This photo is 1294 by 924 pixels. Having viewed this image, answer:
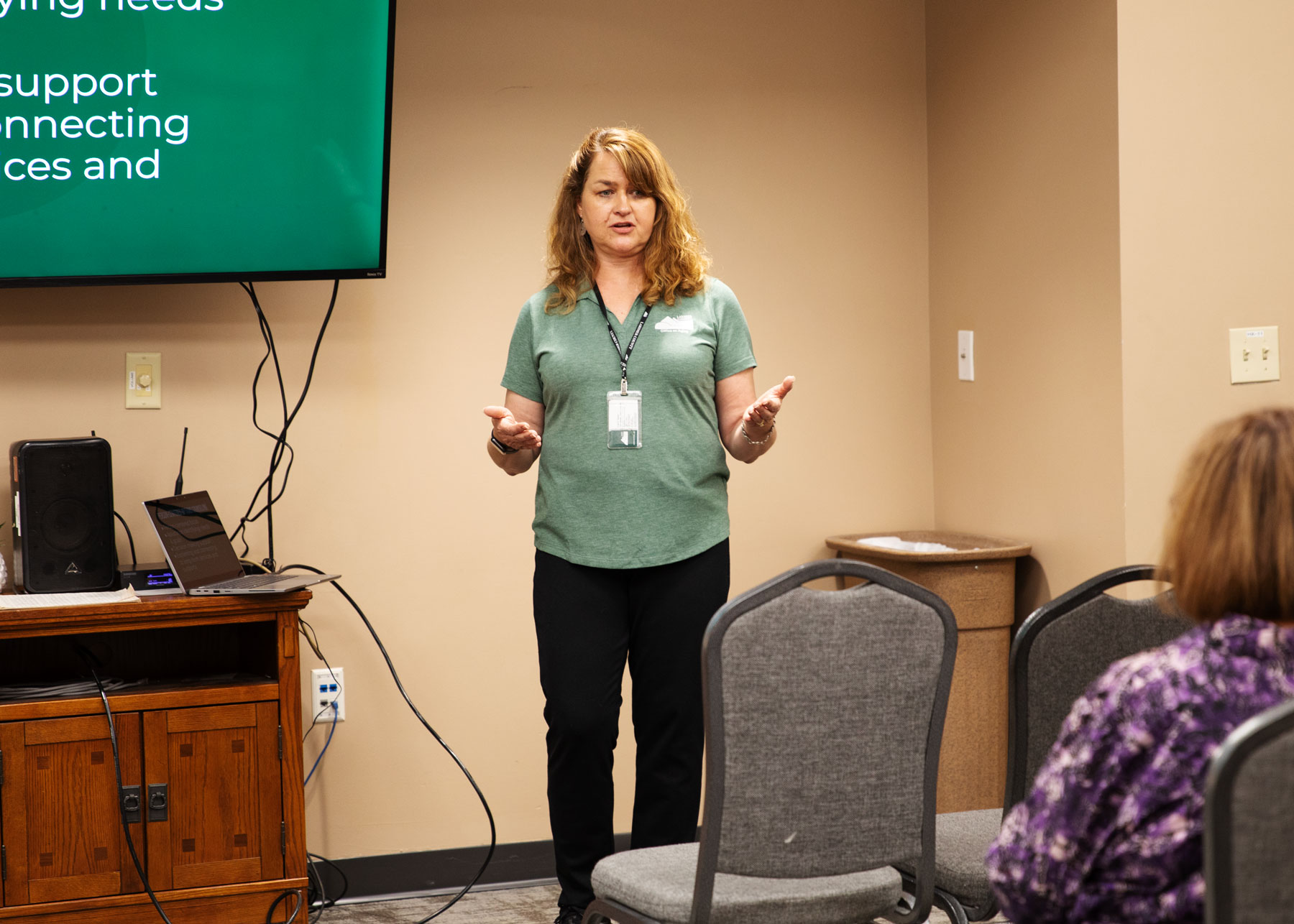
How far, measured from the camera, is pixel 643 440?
2281mm

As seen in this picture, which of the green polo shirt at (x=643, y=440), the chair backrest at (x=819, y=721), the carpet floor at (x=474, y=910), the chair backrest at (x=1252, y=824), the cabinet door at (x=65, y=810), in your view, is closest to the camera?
the chair backrest at (x=1252, y=824)

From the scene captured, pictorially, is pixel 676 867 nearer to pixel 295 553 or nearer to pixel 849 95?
pixel 295 553

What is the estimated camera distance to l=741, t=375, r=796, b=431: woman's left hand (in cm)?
213

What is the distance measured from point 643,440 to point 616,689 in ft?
1.54

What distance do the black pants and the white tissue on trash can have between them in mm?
888

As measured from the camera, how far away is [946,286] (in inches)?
133

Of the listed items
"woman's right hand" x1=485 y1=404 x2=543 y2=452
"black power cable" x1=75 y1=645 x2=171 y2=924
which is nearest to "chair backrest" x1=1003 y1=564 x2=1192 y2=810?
"woman's right hand" x1=485 y1=404 x2=543 y2=452

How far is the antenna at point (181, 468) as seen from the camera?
2.88 m

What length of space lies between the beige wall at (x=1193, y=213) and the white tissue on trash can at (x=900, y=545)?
0.51 meters

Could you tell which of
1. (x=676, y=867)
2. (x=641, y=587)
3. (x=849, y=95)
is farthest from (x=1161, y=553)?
(x=849, y=95)

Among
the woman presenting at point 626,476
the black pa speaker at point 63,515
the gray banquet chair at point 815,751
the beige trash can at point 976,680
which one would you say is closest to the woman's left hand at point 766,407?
the woman presenting at point 626,476

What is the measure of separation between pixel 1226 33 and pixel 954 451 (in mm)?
1209

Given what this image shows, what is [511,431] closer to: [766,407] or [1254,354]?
[766,407]

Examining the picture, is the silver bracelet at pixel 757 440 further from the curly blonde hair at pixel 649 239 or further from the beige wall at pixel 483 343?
the beige wall at pixel 483 343
